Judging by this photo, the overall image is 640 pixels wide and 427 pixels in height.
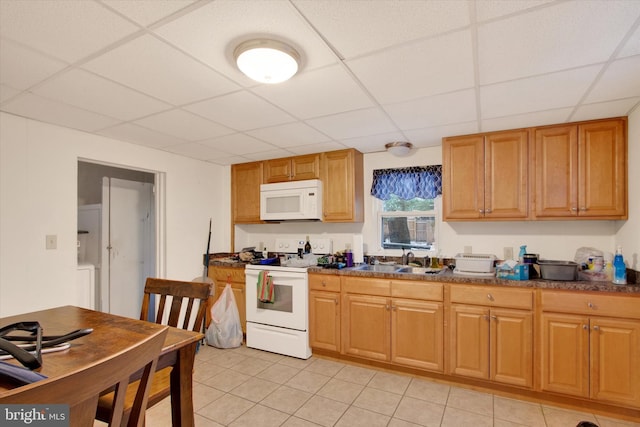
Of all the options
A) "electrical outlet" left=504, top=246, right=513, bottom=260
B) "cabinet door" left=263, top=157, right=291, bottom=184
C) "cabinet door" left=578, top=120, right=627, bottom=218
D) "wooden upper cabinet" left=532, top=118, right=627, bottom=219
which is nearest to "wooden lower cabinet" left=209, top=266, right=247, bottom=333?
"cabinet door" left=263, top=157, right=291, bottom=184

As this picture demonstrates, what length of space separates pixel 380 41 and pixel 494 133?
6.08 feet

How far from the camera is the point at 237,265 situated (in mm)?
3654

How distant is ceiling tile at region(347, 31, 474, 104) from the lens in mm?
1507

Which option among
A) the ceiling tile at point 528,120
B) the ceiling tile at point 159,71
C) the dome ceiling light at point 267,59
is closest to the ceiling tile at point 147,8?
the ceiling tile at point 159,71

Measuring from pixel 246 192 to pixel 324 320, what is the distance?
1.92m

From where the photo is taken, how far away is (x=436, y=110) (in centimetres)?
232

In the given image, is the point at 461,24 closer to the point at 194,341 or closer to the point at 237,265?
the point at 194,341

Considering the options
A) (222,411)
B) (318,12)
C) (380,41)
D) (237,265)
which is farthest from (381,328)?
(318,12)

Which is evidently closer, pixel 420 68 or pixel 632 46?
pixel 632 46

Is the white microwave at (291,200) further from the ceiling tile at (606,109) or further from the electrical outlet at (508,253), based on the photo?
the ceiling tile at (606,109)

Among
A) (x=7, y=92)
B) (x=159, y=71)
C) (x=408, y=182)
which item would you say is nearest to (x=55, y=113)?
(x=7, y=92)

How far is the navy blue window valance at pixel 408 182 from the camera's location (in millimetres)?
3287

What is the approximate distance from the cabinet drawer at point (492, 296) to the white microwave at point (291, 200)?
1612mm

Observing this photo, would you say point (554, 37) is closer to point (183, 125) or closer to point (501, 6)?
point (501, 6)
